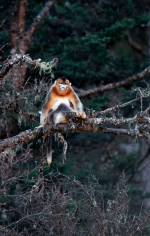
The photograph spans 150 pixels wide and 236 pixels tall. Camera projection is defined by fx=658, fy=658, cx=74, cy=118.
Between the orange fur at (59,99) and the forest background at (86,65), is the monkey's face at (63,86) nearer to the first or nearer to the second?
the orange fur at (59,99)

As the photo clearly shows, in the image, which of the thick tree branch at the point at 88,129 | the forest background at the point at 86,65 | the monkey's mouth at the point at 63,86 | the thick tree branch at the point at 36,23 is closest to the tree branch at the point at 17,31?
the forest background at the point at 86,65

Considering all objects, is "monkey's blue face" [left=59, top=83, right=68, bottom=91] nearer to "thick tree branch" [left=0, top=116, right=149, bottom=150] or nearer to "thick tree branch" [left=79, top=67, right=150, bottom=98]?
"thick tree branch" [left=0, top=116, right=149, bottom=150]

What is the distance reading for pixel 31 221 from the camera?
38.6 ft

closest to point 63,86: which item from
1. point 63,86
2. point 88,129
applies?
point 63,86

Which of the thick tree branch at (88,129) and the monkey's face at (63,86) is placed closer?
the thick tree branch at (88,129)

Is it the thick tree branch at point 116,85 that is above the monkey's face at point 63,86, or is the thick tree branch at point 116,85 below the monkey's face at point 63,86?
above

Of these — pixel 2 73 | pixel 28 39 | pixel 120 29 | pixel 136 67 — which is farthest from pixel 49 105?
pixel 136 67

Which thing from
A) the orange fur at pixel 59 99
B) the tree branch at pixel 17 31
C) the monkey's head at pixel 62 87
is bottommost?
the orange fur at pixel 59 99

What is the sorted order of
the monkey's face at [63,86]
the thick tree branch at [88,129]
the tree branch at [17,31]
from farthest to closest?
the tree branch at [17,31]
the monkey's face at [63,86]
the thick tree branch at [88,129]

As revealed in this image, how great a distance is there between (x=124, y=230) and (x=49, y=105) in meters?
2.57

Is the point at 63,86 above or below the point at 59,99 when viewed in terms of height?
above

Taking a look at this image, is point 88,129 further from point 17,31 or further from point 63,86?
point 17,31

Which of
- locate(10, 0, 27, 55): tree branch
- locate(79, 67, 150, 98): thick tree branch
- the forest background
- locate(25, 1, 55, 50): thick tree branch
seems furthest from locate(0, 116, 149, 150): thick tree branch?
locate(79, 67, 150, 98): thick tree branch

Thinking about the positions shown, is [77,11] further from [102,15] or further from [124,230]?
[124,230]
